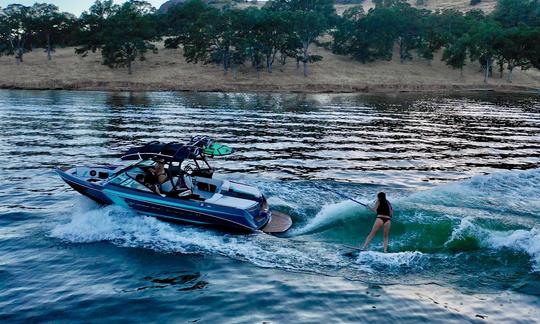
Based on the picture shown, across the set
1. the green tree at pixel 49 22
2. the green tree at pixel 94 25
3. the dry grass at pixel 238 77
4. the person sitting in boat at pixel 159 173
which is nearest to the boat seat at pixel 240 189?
the person sitting in boat at pixel 159 173

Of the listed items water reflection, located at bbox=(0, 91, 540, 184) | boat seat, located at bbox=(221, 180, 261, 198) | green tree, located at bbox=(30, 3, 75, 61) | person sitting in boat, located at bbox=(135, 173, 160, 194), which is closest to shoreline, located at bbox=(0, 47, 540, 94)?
green tree, located at bbox=(30, 3, 75, 61)

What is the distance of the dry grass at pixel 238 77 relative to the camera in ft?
281

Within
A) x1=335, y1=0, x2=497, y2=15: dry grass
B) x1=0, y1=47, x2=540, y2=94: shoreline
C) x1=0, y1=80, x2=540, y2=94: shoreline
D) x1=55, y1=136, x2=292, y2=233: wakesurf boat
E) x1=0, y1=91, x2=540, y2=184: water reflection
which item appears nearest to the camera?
x1=55, y1=136, x2=292, y2=233: wakesurf boat

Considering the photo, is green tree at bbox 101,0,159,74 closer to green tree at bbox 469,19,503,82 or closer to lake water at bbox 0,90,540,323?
lake water at bbox 0,90,540,323

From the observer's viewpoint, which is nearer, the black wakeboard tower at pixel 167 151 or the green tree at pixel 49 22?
the black wakeboard tower at pixel 167 151

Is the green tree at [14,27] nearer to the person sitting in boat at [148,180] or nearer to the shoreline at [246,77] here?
the shoreline at [246,77]

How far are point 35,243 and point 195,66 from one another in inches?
3399

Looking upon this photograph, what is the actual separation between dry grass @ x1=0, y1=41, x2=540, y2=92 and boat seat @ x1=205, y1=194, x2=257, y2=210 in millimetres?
67607

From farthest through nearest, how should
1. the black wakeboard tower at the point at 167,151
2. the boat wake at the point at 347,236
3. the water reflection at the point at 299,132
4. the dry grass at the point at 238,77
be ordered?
the dry grass at the point at 238,77, the water reflection at the point at 299,132, the black wakeboard tower at the point at 167,151, the boat wake at the point at 347,236

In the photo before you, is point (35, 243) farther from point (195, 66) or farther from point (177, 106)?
point (195, 66)

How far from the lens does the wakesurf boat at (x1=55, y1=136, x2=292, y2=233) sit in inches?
736

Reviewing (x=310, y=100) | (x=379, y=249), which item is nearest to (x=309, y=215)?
(x=379, y=249)

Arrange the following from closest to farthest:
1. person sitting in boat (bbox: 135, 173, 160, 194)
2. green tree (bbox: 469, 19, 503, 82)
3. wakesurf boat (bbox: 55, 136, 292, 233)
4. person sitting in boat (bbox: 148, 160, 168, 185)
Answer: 1. wakesurf boat (bbox: 55, 136, 292, 233)
2. person sitting in boat (bbox: 135, 173, 160, 194)
3. person sitting in boat (bbox: 148, 160, 168, 185)
4. green tree (bbox: 469, 19, 503, 82)

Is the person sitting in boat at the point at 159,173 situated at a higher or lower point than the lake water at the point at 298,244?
higher
